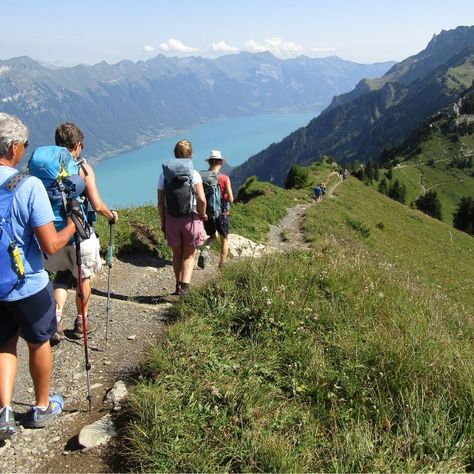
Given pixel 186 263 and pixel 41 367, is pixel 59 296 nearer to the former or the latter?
pixel 41 367

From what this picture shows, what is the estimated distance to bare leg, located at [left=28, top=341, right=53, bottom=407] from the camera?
4281 mm

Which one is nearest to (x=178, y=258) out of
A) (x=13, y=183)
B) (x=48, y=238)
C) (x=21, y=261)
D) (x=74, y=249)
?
(x=74, y=249)

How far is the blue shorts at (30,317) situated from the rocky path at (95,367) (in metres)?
1.08

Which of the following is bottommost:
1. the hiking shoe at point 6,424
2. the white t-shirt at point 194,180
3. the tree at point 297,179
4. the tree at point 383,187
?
the tree at point 383,187

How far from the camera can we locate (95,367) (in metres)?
5.82

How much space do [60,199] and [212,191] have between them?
4.76 m

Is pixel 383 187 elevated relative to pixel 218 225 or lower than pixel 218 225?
lower

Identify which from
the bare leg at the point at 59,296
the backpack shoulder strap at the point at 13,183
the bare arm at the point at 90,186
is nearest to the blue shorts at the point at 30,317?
the backpack shoulder strap at the point at 13,183

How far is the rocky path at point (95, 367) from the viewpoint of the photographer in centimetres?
412

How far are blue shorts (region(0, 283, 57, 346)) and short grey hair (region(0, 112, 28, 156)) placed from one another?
1.36 m

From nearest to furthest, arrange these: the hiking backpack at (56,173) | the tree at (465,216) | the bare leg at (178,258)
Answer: the hiking backpack at (56,173) → the bare leg at (178,258) → the tree at (465,216)

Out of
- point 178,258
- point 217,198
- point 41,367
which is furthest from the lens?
point 217,198

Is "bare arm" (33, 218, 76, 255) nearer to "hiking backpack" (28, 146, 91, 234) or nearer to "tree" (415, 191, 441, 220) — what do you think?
"hiking backpack" (28, 146, 91, 234)

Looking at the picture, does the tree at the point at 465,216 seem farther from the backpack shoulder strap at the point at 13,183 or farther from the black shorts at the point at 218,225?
the backpack shoulder strap at the point at 13,183
